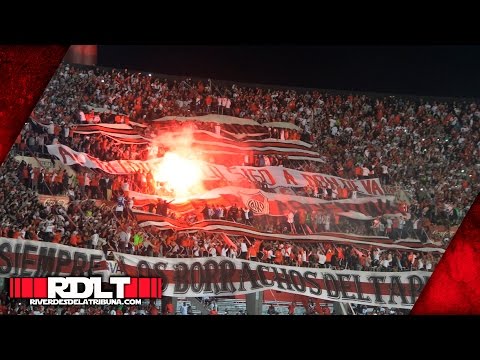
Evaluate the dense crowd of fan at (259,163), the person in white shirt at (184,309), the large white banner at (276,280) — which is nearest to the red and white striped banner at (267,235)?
the dense crowd of fan at (259,163)

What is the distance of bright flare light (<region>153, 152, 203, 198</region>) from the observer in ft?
23.5

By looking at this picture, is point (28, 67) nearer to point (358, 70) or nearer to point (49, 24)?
point (49, 24)

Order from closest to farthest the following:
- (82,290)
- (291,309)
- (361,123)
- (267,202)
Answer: (82,290) < (291,309) < (267,202) < (361,123)

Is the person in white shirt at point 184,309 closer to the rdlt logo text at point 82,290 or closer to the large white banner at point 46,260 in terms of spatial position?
the rdlt logo text at point 82,290

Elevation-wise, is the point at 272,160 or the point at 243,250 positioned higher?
the point at 272,160

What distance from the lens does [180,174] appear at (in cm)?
719

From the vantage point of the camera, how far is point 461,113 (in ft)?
24.1

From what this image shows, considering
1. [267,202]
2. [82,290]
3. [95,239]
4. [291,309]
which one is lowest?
[291,309]

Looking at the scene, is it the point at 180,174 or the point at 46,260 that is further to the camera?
the point at 180,174

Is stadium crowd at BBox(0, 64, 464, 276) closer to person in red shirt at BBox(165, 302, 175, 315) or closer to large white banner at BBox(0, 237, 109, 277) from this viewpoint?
large white banner at BBox(0, 237, 109, 277)

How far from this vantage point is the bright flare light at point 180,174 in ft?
23.5

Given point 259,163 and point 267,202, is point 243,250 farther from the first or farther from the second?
point 259,163

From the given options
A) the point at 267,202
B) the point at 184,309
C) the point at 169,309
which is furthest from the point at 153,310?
the point at 267,202

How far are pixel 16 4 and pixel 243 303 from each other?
309cm
